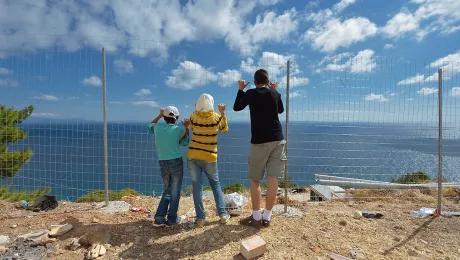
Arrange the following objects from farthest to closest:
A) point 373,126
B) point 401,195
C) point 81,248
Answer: point 401,195 < point 373,126 < point 81,248

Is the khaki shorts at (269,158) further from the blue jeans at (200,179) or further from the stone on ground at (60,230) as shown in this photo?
the stone on ground at (60,230)

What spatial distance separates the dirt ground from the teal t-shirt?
1.10 m

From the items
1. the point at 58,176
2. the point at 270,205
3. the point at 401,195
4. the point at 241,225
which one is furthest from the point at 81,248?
the point at 401,195

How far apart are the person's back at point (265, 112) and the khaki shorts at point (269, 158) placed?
9 cm

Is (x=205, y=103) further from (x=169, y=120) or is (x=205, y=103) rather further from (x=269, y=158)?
(x=269, y=158)

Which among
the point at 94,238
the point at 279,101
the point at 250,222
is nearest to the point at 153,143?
the point at 94,238

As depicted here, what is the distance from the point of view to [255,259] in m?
2.81

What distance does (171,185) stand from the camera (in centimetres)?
352

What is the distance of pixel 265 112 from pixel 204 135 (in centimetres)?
88

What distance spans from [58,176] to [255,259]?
4.81 m

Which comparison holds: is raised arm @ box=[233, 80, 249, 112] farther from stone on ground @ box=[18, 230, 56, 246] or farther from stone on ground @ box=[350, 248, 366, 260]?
stone on ground @ box=[18, 230, 56, 246]

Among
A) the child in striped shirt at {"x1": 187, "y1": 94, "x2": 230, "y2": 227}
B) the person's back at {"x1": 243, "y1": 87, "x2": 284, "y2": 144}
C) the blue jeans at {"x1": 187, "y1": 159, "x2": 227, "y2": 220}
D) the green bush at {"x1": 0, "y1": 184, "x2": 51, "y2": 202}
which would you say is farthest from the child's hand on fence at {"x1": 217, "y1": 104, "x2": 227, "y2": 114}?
the green bush at {"x1": 0, "y1": 184, "x2": 51, "y2": 202}

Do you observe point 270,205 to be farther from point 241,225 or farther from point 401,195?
point 401,195

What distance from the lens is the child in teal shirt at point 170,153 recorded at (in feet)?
11.1
